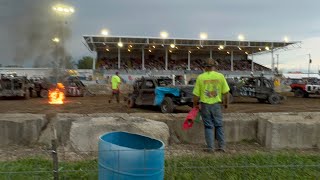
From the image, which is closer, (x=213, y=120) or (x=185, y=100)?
(x=213, y=120)

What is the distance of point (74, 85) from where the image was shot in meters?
27.2

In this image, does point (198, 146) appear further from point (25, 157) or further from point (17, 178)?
point (17, 178)

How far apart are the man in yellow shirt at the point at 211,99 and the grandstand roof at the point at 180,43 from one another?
161ft

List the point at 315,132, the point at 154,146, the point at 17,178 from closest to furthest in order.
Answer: the point at 154,146
the point at 17,178
the point at 315,132

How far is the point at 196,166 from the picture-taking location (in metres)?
5.43

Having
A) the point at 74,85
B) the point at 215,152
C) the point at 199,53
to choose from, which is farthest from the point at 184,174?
the point at 199,53

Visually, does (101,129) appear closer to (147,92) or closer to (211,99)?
(211,99)

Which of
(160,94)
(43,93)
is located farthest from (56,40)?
(160,94)

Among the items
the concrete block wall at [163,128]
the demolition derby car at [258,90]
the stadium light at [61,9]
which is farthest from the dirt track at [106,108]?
the concrete block wall at [163,128]

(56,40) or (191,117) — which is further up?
(56,40)

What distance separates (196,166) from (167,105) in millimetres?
9316

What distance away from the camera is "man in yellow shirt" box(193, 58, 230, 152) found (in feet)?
22.1

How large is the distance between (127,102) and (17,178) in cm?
1322

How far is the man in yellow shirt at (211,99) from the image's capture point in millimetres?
6727
